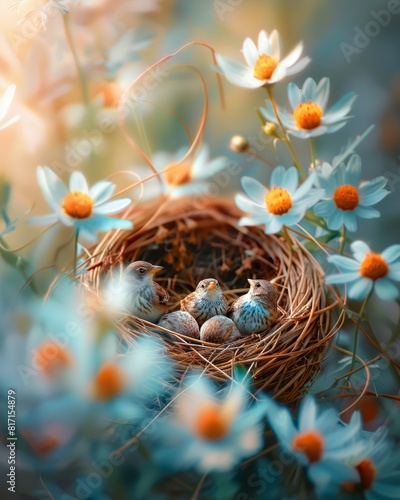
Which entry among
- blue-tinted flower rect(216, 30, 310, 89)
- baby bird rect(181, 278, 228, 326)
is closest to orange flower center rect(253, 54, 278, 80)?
blue-tinted flower rect(216, 30, 310, 89)

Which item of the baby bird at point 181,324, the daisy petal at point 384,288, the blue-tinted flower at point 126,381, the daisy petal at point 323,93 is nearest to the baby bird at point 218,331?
the baby bird at point 181,324

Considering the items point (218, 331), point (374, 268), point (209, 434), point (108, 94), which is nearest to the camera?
point (209, 434)

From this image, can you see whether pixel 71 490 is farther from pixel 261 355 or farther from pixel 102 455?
pixel 261 355

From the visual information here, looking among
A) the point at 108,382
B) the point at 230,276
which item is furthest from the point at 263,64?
the point at 108,382

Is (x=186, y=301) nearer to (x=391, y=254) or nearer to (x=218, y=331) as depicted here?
(x=218, y=331)

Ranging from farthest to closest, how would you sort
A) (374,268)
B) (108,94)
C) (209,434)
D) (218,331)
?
(108,94), (218,331), (374,268), (209,434)

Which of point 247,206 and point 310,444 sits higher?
point 247,206

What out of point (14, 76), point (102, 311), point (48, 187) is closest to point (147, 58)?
point (14, 76)

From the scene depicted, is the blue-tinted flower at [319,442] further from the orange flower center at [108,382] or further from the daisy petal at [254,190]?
the daisy petal at [254,190]
